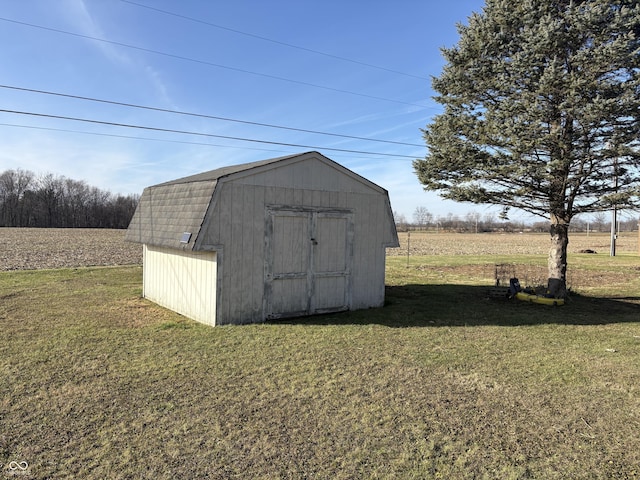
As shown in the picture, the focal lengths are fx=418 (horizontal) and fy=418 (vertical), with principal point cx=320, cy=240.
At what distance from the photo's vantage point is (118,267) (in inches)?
668

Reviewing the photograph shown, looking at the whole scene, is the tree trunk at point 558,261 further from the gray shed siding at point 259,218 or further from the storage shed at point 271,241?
the gray shed siding at point 259,218

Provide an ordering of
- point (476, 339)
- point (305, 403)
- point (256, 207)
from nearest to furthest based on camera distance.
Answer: point (305, 403)
point (476, 339)
point (256, 207)

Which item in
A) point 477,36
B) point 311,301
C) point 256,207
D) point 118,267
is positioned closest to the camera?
point 256,207

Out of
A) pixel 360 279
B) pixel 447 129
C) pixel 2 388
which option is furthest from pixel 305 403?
pixel 447 129

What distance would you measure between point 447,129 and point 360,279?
4.98 m

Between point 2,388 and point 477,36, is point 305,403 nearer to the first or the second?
point 2,388

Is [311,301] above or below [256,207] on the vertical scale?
below

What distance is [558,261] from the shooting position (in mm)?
11164

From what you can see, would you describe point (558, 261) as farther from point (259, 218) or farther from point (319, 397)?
point (319, 397)

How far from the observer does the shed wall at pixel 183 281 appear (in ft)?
25.3

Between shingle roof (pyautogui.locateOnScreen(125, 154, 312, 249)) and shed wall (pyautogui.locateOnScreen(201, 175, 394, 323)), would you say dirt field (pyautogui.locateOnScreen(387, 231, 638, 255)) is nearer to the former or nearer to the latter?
shed wall (pyautogui.locateOnScreen(201, 175, 394, 323))

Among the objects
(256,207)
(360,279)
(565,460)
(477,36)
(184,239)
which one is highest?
(477,36)

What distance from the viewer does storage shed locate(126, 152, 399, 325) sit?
7582 millimetres

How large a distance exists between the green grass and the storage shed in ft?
1.98
